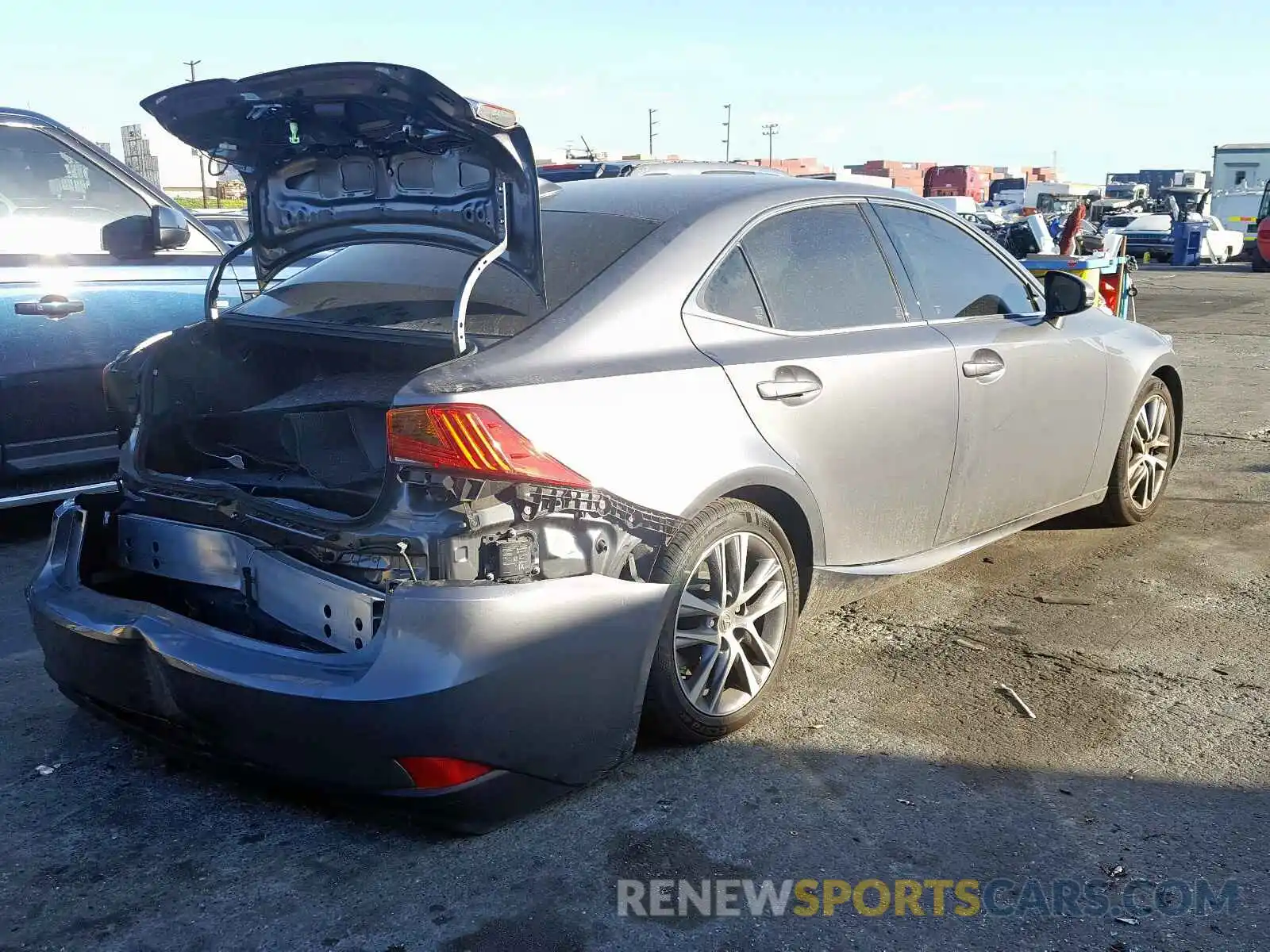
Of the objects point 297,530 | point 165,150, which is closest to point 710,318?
point 297,530

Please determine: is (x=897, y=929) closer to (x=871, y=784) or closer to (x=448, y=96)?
(x=871, y=784)

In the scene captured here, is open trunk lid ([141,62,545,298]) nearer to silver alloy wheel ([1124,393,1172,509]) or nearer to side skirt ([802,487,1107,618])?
side skirt ([802,487,1107,618])

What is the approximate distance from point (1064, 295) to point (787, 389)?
1758 millimetres

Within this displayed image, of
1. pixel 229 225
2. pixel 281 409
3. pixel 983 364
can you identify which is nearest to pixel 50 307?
pixel 281 409

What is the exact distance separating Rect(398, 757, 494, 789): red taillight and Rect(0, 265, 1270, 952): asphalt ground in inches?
6.8

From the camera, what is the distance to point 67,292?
5.34 metres

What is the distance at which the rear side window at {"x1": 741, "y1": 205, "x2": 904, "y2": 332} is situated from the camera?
3.64 m

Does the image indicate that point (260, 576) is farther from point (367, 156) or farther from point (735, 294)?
point (735, 294)

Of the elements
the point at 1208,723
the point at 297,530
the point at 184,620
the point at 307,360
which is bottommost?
the point at 1208,723

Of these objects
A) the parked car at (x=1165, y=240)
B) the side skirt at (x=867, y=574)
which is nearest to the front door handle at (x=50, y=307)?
the side skirt at (x=867, y=574)

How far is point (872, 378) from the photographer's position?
12.4ft

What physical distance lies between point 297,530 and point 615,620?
0.78 metres

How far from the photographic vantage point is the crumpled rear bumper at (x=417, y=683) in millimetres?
2672

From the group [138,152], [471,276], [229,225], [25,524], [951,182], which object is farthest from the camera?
[951,182]
